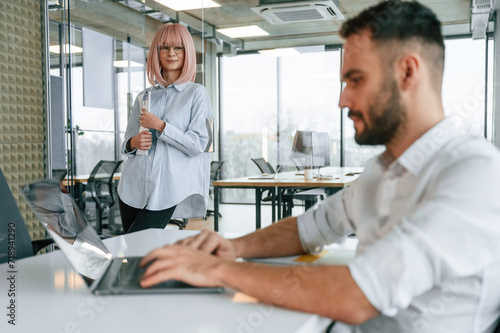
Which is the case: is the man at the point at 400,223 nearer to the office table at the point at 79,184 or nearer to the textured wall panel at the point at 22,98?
the textured wall panel at the point at 22,98

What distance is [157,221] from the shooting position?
2438mm

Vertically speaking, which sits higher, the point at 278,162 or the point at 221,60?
the point at 221,60

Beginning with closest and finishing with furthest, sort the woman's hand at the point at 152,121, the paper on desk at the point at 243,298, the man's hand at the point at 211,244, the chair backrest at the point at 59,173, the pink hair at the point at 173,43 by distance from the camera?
the paper on desk at the point at 243,298 < the man's hand at the point at 211,244 < the woman's hand at the point at 152,121 < the pink hair at the point at 173,43 < the chair backrest at the point at 59,173

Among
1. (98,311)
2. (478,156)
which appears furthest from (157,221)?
(478,156)

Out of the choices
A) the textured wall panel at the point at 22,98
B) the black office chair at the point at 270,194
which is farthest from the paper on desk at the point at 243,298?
the black office chair at the point at 270,194

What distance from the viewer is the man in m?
0.80

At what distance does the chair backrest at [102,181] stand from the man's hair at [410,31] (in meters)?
4.40

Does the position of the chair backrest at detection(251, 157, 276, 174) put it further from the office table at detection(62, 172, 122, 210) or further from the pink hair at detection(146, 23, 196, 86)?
the pink hair at detection(146, 23, 196, 86)

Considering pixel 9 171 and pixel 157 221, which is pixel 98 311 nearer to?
pixel 157 221

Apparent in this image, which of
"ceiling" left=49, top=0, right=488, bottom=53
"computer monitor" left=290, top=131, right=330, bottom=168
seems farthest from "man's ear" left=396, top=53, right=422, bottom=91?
"computer monitor" left=290, top=131, right=330, bottom=168

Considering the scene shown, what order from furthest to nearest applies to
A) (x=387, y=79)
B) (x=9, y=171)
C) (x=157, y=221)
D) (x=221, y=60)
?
(x=221, y=60), (x=9, y=171), (x=157, y=221), (x=387, y=79)

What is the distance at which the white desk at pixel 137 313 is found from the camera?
31.2 inches

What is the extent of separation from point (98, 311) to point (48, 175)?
10.9 feet

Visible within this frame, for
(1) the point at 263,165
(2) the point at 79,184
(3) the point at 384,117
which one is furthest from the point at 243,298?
(1) the point at 263,165
